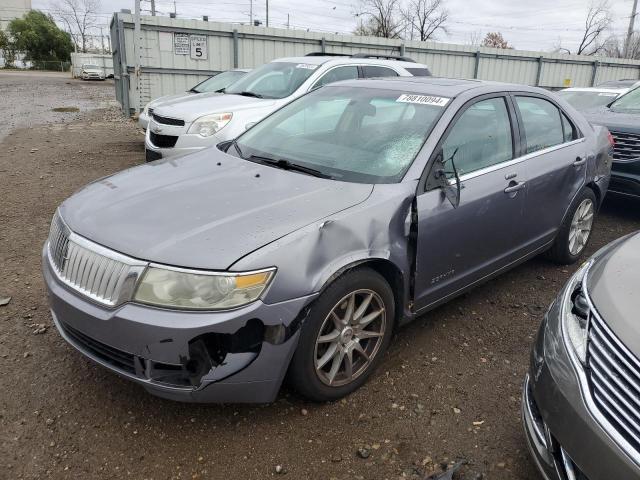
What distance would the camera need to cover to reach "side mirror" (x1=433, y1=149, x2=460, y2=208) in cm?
301

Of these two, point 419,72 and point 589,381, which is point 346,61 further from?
point 589,381

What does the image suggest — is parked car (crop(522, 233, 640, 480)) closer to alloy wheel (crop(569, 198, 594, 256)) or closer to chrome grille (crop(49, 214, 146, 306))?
chrome grille (crop(49, 214, 146, 306))

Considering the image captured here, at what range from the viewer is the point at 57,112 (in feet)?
51.3

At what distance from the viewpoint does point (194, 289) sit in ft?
7.16

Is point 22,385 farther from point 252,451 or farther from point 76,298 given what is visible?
point 252,451

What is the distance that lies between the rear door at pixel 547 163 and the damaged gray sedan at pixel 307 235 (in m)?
0.02

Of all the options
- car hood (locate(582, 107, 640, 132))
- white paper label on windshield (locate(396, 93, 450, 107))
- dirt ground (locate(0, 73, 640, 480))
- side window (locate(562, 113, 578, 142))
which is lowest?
dirt ground (locate(0, 73, 640, 480))

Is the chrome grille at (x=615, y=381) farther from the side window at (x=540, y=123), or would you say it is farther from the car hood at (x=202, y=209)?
the side window at (x=540, y=123)

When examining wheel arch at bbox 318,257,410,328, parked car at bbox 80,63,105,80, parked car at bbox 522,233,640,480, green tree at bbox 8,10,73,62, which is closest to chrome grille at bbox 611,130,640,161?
parked car at bbox 522,233,640,480

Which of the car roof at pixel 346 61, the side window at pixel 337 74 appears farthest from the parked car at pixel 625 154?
the side window at pixel 337 74

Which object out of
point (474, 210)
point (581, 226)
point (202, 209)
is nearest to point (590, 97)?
point (581, 226)

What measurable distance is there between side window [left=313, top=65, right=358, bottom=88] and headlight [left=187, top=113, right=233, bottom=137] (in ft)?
5.31

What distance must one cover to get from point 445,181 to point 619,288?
1213mm

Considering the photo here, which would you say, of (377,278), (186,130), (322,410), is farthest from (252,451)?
(186,130)
